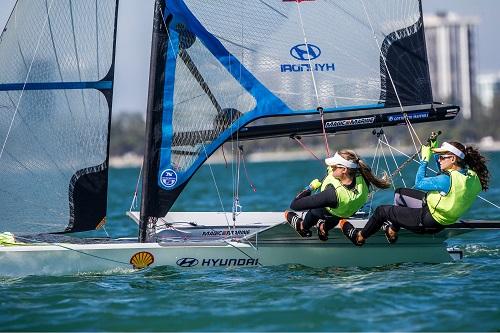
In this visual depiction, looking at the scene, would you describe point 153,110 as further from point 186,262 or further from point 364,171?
point 364,171

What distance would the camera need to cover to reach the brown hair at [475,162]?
9039 mm

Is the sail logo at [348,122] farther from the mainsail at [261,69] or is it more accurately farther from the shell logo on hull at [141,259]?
the shell logo on hull at [141,259]

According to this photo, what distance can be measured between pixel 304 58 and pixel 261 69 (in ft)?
1.51

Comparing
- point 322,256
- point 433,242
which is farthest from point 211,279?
point 433,242

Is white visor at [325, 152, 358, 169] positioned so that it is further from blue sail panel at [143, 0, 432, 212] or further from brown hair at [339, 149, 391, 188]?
blue sail panel at [143, 0, 432, 212]

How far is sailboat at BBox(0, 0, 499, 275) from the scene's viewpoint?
9.59 m

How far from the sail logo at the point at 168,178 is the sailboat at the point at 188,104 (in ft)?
0.07

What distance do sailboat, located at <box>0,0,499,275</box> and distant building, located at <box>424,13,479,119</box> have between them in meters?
132

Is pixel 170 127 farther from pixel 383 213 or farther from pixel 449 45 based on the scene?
pixel 449 45

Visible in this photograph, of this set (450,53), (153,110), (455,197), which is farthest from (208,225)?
(450,53)

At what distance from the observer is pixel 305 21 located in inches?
404

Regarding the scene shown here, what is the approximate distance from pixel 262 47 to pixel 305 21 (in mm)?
522


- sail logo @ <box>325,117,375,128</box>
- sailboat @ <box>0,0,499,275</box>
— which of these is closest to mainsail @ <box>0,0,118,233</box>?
sailboat @ <box>0,0,499,275</box>

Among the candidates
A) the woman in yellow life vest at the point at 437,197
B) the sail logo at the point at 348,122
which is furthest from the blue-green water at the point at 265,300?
the sail logo at the point at 348,122
